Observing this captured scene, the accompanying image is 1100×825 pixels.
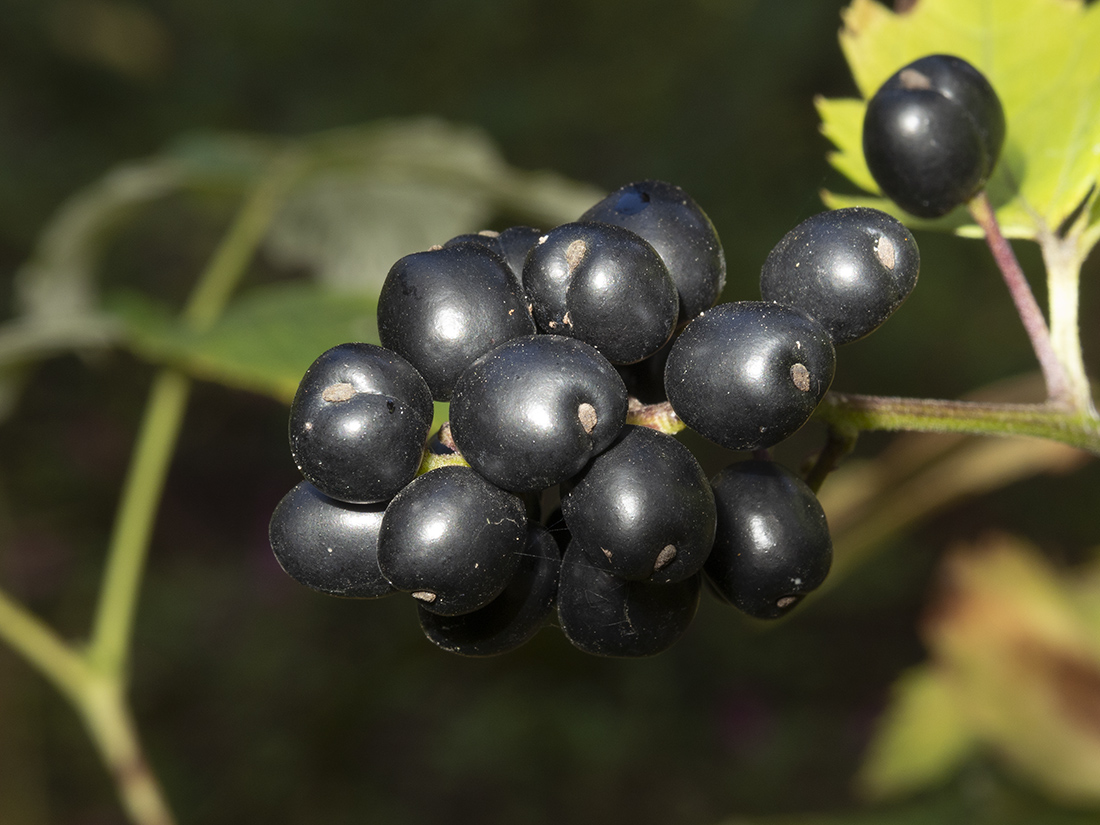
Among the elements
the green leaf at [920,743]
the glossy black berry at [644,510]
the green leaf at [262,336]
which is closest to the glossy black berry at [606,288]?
the glossy black berry at [644,510]

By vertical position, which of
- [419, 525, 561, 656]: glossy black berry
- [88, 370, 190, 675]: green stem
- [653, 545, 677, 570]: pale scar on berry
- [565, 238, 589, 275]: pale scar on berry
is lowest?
[88, 370, 190, 675]: green stem

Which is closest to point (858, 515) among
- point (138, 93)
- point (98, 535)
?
point (98, 535)

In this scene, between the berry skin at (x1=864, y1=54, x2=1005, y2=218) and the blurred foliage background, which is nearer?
the berry skin at (x1=864, y1=54, x2=1005, y2=218)

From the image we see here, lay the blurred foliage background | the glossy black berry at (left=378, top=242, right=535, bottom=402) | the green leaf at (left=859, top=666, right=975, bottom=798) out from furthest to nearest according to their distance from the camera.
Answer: the blurred foliage background < the green leaf at (left=859, top=666, right=975, bottom=798) < the glossy black berry at (left=378, top=242, right=535, bottom=402)

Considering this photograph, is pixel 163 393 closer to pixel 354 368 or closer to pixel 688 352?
pixel 354 368

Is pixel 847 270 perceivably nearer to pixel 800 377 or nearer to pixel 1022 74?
pixel 800 377

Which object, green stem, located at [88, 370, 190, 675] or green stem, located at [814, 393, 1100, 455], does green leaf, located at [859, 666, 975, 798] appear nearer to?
green stem, located at [814, 393, 1100, 455]

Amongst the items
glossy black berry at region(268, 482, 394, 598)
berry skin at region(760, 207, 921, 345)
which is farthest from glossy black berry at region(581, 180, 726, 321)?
glossy black berry at region(268, 482, 394, 598)
